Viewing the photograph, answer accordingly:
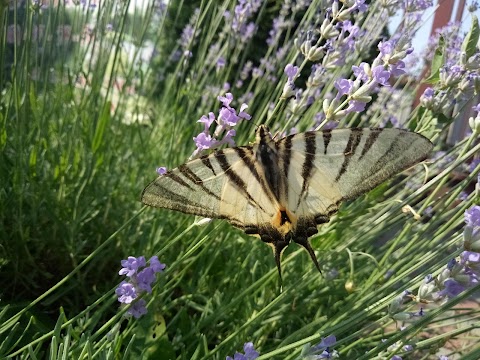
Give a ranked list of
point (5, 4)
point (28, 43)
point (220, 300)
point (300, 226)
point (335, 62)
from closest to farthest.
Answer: point (5, 4)
point (300, 226)
point (335, 62)
point (28, 43)
point (220, 300)

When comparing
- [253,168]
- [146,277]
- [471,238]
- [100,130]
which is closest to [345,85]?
[253,168]

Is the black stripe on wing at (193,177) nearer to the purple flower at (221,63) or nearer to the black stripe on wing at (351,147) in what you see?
the black stripe on wing at (351,147)

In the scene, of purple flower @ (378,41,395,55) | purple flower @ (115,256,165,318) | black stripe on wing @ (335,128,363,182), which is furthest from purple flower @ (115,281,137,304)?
purple flower @ (378,41,395,55)

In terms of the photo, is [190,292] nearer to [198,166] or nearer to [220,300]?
[220,300]

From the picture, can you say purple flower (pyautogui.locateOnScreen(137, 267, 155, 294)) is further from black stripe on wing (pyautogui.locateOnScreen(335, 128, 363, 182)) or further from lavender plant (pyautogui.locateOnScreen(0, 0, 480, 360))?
black stripe on wing (pyautogui.locateOnScreen(335, 128, 363, 182))

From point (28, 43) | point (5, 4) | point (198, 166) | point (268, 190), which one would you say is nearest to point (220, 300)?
point (268, 190)

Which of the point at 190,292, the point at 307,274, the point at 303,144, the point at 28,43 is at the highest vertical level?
the point at 303,144

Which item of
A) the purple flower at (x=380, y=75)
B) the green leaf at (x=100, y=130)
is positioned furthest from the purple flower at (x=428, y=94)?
the green leaf at (x=100, y=130)
